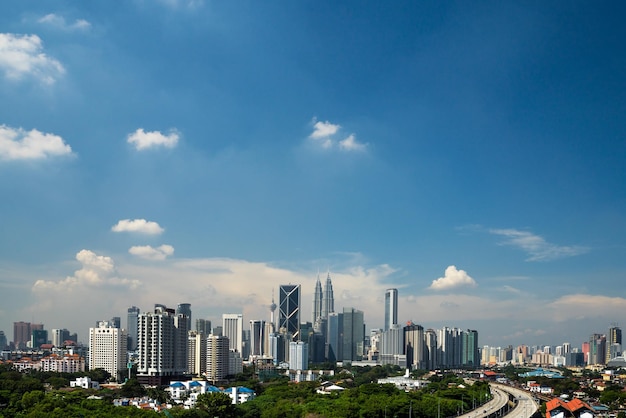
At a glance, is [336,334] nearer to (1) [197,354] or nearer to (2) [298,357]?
(2) [298,357]

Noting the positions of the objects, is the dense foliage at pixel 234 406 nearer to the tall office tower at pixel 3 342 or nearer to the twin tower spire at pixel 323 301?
the tall office tower at pixel 3 342

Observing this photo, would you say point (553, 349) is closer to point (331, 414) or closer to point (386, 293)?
point (386, 293)

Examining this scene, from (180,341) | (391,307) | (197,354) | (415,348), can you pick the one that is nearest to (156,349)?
(180,341)

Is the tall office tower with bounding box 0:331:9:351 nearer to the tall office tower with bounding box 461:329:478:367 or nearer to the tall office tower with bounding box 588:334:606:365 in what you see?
the tall office tower with bounding box 461:329:478:367

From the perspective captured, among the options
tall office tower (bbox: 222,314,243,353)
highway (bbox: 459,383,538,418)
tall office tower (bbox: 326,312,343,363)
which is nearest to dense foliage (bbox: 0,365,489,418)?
highway (bbox: 459,383,538,418)

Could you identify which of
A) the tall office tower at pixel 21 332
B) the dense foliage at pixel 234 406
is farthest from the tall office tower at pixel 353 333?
the dense foliage at pixel 234 406

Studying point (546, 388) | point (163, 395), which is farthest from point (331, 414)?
point (546, 388)
